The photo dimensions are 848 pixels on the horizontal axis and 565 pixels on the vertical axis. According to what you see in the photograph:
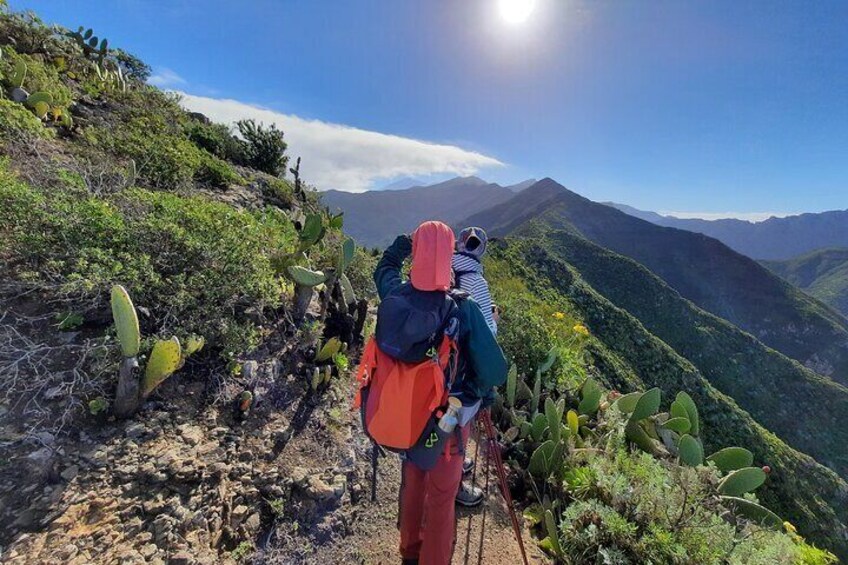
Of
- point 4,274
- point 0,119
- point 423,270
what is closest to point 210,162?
point 0,119

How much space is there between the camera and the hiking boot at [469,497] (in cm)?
337

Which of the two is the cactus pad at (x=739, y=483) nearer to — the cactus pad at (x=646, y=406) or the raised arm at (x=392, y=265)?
the cactus pad at (x=646, y=406)

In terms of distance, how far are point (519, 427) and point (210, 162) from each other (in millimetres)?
7385

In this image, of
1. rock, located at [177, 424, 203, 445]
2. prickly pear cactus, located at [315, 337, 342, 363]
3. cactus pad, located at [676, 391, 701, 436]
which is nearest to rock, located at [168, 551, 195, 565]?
rock, located at [177, 424, 203, 445]

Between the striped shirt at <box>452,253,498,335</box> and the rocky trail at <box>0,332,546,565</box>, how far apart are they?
183cm

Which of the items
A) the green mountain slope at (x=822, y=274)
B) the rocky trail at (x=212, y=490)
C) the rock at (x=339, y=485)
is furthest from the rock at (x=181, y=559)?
the green mountain slope at (x=822, y=274)

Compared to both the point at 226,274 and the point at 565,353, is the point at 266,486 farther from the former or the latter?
the point at 565,353

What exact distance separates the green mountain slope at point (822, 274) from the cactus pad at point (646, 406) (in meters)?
149

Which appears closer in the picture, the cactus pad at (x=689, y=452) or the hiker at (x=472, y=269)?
the hiker at (x=472, y=269)

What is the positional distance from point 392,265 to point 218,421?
6.17ft

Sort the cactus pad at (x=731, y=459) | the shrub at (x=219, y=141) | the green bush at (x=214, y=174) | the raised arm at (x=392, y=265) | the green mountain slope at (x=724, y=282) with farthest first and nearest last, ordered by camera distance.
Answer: the green mountain slope at (x=724, y=282), the shrub at (x=219, y=141), the green bush at (x=214, y=174), the cactus pad at (x=731, y=459), the raised arm at (x=392, y=265)

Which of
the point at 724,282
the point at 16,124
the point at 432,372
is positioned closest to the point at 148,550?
the point at 432,372

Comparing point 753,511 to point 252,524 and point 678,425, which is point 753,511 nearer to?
point 678,425

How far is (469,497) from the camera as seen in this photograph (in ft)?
11.1
